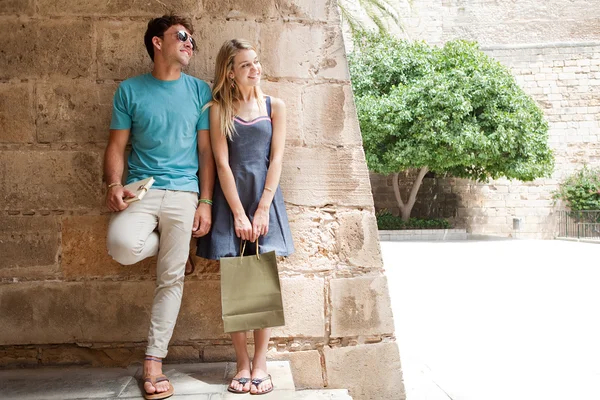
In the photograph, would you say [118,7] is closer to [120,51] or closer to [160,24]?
[120,51]

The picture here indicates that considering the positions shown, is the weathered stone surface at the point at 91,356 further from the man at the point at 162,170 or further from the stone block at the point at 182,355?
the man at the point at 162,170

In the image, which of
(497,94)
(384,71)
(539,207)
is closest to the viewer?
(497,94)

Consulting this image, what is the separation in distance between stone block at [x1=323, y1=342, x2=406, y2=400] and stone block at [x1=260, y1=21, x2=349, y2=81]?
1.57m

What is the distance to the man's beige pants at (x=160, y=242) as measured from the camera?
98.7 inches

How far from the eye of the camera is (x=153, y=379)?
2500 mm

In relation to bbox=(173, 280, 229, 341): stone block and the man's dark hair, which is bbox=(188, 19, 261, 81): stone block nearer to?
the man's dark hair

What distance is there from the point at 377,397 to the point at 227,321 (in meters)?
1.07

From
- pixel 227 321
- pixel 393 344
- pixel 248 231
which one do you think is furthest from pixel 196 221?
pixel 393 344

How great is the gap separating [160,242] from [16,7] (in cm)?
158

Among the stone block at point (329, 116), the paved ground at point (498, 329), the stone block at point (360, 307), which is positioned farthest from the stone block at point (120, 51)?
the paved ground at point (498, 329)

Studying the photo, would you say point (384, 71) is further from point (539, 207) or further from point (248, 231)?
point (248, 231)

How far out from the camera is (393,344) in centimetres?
308

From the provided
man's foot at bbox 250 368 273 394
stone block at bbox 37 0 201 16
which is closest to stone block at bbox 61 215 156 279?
man's foot at bbox 250 368 273 394

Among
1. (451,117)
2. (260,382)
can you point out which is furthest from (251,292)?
(451,117)
